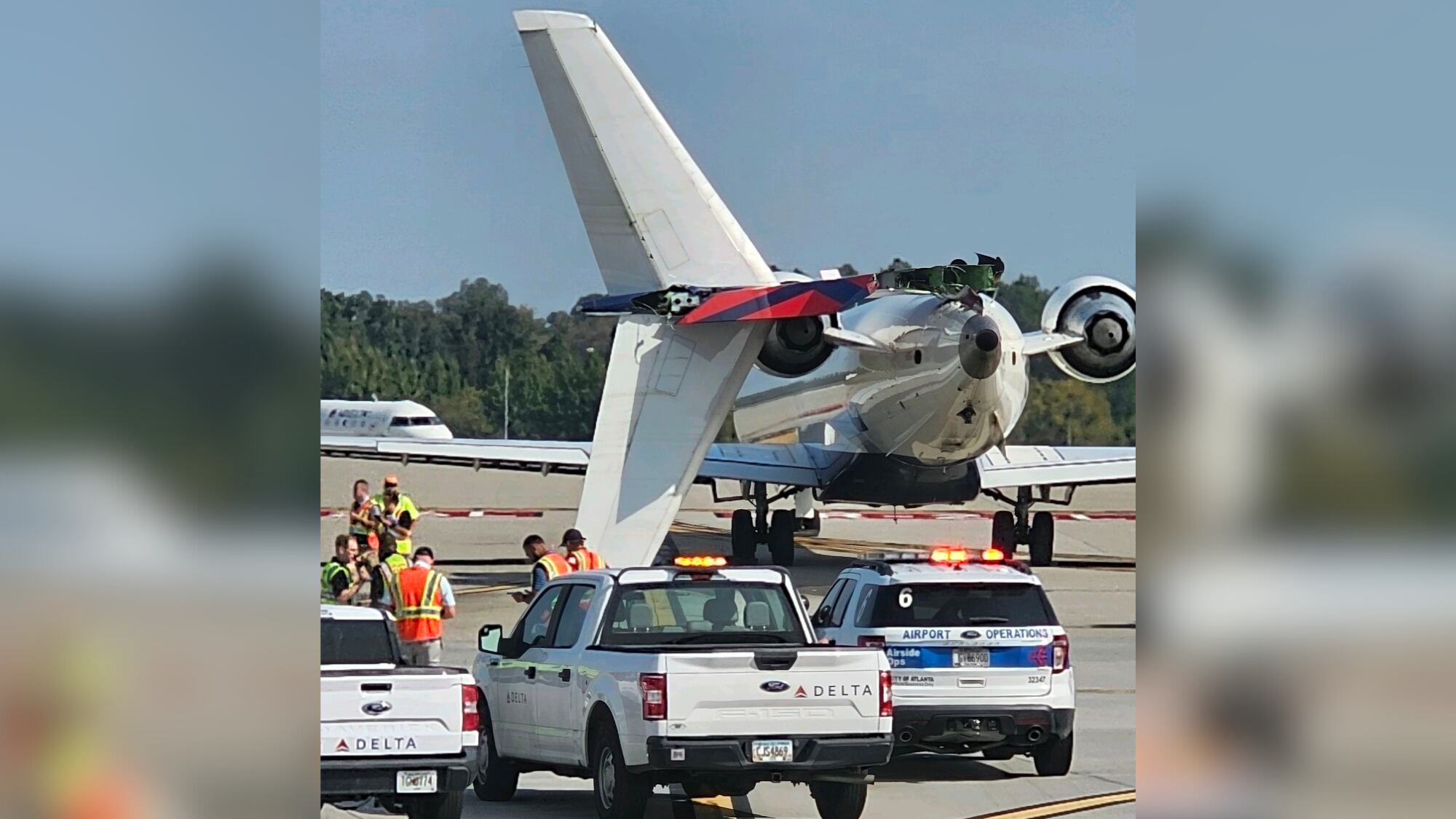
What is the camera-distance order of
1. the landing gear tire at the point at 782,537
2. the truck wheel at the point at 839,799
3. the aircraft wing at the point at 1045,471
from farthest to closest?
the aircraft wing at the point at 1045,471 < the landing gear tire at the point at 782,537 < the truck wheel at the point at 839,799

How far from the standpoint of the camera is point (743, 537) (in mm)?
37812

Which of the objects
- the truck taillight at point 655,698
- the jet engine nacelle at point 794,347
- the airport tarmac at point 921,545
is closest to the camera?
the truck taillight at point 655,698

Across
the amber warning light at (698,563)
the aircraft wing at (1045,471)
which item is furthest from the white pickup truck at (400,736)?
the aircraft wing at (1045,471)

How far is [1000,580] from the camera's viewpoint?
1488cm

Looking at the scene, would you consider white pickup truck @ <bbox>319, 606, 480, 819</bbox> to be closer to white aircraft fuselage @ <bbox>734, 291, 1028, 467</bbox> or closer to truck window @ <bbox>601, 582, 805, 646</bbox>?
truck window @ <bbox>601, 582, 805, 646</bbox>

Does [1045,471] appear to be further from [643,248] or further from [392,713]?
[392,713]

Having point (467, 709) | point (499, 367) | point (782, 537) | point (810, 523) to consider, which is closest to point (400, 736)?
point (467, 709)

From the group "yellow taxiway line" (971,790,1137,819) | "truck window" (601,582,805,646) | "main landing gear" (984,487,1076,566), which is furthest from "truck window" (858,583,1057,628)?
"main landing gear" (984,487,1076,566)

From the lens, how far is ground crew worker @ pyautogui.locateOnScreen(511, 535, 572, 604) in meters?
16.1

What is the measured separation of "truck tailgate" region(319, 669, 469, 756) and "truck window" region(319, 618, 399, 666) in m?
0.64

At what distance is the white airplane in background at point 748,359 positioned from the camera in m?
26.5

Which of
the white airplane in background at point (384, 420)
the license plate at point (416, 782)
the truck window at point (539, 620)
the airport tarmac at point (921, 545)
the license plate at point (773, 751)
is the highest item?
the white airplane in background at point (384, 420)

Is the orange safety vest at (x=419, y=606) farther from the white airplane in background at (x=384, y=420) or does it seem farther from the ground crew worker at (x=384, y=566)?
the white airplane in background at (x=384, y=420)

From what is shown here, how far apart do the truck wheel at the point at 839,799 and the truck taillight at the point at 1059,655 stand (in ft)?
7.78
